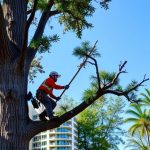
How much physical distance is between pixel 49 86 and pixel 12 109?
6.02 feet

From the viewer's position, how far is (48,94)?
9.66 m

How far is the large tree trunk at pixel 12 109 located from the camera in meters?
7.96

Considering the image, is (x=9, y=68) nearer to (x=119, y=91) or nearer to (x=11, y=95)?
(x=11, y=95)

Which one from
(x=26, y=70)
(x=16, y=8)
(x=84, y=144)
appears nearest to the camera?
(x=26, y=70)

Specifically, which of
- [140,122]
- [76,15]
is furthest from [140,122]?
[76,15]

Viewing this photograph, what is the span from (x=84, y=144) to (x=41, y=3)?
3538 centimetres

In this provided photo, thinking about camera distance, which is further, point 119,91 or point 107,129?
point 107,129

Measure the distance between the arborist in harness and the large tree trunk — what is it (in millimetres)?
718

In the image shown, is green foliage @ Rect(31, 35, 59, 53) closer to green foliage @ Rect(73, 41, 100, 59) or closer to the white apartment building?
green foliage @ Rect(73, 41, 100, 59)

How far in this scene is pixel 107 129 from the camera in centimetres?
4638

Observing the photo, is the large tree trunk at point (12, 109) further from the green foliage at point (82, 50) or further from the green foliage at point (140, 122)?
the green foliage at point (140, 122)

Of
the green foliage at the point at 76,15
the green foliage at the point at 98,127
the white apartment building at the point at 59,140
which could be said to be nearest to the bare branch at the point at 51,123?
the green foliage at the point at 76,15

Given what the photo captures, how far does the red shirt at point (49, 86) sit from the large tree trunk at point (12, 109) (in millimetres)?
1138

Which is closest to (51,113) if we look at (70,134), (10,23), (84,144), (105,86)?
(105,86)
